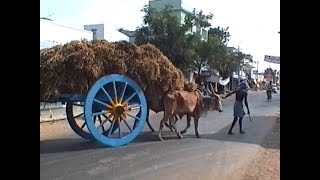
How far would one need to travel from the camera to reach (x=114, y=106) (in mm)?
8008

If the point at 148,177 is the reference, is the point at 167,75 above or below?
above

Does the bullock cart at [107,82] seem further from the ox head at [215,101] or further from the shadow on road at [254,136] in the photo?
the shadow on road at [254,136]

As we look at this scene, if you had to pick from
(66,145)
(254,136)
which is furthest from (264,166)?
(66,145)

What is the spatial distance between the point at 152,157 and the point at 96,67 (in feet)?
6.47

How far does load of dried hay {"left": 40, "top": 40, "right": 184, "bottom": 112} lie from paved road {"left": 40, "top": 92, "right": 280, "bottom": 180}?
1135 mm

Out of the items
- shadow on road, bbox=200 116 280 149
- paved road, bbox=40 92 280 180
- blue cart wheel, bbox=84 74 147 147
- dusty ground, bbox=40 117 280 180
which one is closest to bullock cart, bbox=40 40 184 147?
blue cart wheel, bbox=84 74 147 147

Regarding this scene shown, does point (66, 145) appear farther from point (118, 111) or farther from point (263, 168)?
point (263, 168)
